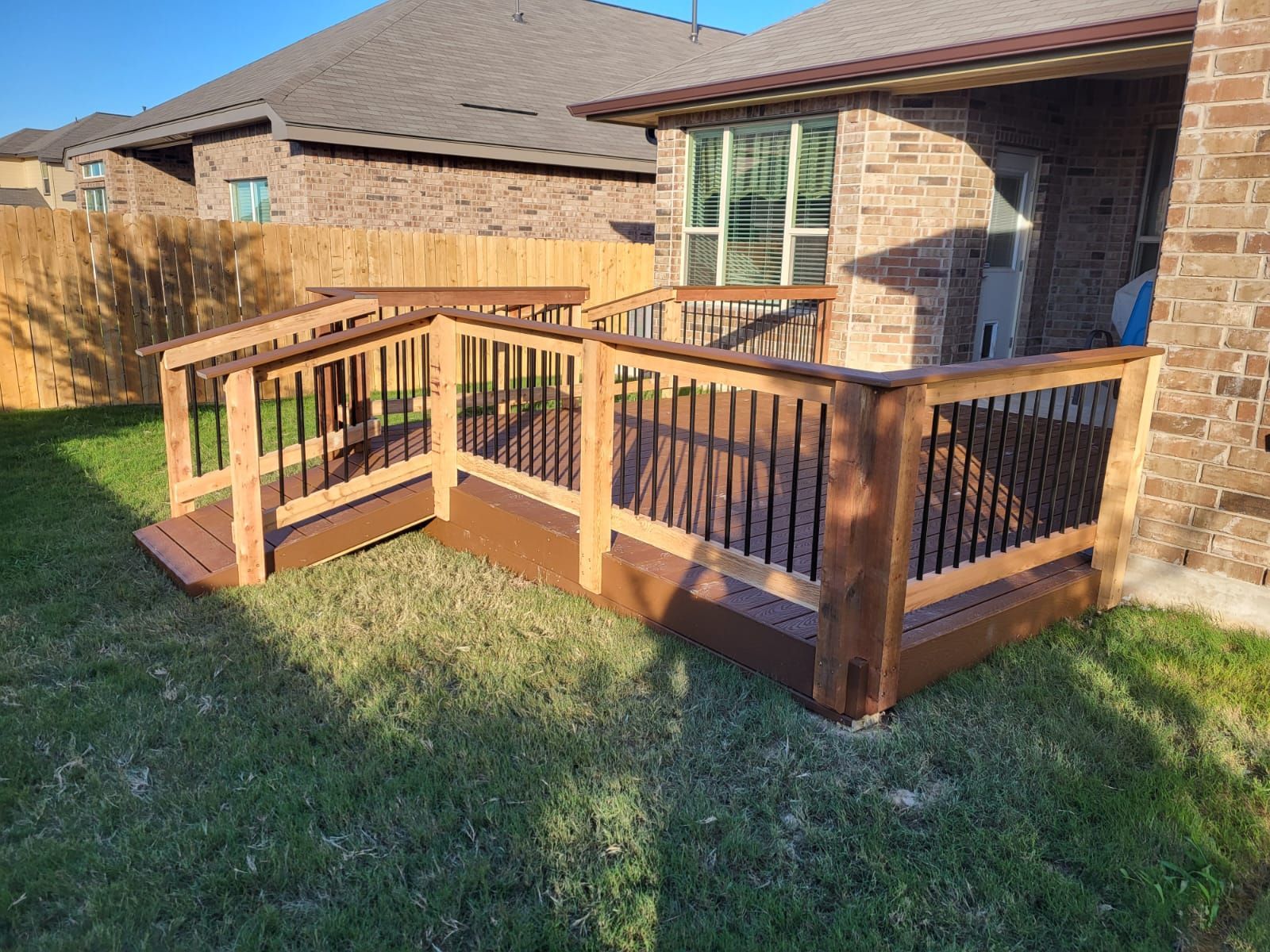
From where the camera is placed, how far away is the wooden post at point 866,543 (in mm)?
3041

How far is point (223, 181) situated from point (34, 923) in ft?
44.5

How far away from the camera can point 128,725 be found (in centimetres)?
335

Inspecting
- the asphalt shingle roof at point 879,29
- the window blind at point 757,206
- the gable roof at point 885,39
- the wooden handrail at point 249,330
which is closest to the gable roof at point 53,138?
the gable roof at point 885,39

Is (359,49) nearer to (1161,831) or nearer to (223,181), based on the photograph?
(223,181)

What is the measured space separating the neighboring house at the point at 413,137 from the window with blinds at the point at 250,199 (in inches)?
1.0

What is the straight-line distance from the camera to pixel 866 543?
314 cm

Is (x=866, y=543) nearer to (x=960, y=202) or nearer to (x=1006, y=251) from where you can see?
(x=960, y=202)

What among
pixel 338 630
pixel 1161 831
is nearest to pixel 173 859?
pixel 338 630

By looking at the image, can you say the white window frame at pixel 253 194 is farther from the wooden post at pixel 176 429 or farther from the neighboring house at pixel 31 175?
the neighboring house at pixel 31 175

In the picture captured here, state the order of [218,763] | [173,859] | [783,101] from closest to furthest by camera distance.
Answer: [173,859]
[218,763]
[783,101]

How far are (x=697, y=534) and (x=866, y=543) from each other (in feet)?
3.88

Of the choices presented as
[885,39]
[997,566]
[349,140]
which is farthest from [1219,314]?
[349,140]

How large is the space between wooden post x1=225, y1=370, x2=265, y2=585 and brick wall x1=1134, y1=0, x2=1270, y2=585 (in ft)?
13.4

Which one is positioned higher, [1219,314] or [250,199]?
[250,199]
